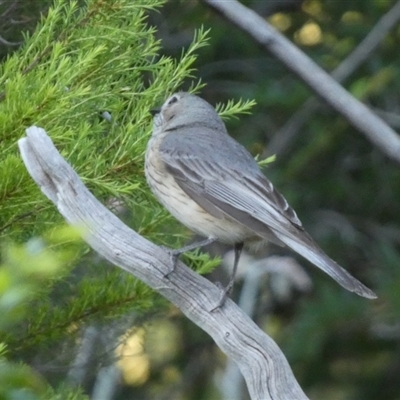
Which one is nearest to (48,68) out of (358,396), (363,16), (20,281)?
(20,281)

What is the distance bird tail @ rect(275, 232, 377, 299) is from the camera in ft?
8.70

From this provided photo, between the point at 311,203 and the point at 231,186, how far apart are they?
194 centimetres

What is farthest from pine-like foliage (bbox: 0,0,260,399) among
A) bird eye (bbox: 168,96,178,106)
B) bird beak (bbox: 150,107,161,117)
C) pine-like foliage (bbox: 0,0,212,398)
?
bird eye (bbox: 168,96,178,106)

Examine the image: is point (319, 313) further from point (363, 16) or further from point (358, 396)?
point (363, 16)

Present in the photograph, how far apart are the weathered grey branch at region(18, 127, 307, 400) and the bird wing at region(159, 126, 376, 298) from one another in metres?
0.37

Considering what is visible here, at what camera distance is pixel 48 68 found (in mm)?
2533

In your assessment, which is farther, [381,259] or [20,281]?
[381,259]

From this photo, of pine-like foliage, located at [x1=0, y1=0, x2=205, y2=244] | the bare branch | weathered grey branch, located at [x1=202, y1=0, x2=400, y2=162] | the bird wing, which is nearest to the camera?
pine-like foliage, located at [x1=0, y1=0, x2=205, y2=244]

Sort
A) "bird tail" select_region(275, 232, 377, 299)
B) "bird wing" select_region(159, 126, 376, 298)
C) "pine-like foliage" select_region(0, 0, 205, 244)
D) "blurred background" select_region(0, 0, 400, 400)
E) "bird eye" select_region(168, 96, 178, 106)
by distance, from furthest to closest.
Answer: "blurred background" select_region(0, 0, 400, 400) → "bird eye" select_region(168, 96, 178, 106) → "bird wing" select_region(159, 126, 376, 298) → "bird tail" select_region(275, 232, 377, 299) → "pine-like foliage" select_region(0, 0, 205, 244)

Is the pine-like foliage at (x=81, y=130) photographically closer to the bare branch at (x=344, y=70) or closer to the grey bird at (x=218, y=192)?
the grey bird at (x=218, y=192)

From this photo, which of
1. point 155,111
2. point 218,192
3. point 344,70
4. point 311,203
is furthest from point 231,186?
point 311,203

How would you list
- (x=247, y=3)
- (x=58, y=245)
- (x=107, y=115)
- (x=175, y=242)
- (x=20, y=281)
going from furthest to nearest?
(x=247, y=3), (x=175, y=242), (x=107, y=115), (x=58, y=245), (x=20, y=281)

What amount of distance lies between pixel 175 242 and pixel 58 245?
2.36 feet

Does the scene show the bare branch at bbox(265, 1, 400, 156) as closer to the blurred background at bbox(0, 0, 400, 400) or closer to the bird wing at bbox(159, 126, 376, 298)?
the blurred background at bbox(0, 0, 400, 400)
